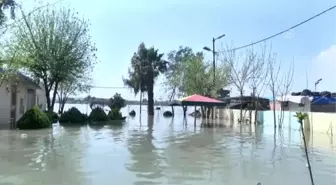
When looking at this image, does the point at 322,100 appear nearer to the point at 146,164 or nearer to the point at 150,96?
the point at 150,96

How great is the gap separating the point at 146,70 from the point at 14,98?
30.2 metres

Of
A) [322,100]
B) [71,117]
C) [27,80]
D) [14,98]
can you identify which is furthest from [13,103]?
[322,100]

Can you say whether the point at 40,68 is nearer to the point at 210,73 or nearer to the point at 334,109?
the point at 210,73

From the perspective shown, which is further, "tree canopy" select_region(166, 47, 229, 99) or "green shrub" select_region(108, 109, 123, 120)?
"tree canopy" select_region(166, 47, 229, 99)

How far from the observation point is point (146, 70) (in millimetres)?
57312

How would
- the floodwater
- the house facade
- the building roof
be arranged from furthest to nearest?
1. the building roof
2. the house facade
3. the floodwater

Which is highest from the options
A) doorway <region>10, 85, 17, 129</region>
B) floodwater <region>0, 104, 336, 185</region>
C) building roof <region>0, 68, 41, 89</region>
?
building roof <region>0, 68, 41, 89</region>

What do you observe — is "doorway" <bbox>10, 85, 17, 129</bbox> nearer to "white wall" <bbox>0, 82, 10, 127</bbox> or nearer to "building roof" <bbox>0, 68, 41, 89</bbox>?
"white wall" <bbox>0, 82, 10, 127</bbox>

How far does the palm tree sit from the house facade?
2572 centimetres

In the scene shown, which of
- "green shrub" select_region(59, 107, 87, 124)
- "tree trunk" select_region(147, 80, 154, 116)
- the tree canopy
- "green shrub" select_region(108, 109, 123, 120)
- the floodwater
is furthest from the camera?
"tree trunk" select_region(147, 80, 154, 116)

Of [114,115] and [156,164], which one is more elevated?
[114,115]

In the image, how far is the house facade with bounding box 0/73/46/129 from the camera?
26.2 metres

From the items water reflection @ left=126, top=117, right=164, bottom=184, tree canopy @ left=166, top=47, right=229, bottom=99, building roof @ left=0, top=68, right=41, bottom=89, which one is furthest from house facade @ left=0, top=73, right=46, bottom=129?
tree canopy @ left=166, top=47, right=229, bottom=99

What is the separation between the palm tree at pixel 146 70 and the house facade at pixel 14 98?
2572 centimetres
